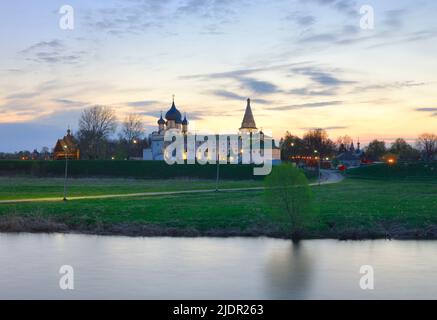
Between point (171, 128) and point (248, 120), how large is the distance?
14.1 meters

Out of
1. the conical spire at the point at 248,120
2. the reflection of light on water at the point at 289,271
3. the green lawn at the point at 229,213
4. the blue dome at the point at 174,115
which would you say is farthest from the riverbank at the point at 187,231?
the conical spire at the point at 248,120

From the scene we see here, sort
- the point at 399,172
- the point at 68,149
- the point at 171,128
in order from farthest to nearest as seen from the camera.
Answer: the point at 171,128 < the point at 68,149 < the point at 399,172

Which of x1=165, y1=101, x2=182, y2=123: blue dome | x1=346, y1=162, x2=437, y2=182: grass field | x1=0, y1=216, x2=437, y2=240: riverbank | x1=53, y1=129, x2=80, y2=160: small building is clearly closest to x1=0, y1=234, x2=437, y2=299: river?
x1=0, y1=216, x2=437, y2=240: riverbank

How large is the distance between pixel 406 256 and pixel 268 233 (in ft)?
22.9

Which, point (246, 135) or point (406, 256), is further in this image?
point (246, 135)

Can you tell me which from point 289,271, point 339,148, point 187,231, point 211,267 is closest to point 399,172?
point 187,231

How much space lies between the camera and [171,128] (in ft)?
339

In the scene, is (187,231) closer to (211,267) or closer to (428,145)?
(211,267)

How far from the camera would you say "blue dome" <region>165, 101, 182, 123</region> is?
342ft

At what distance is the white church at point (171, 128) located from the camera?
100 m

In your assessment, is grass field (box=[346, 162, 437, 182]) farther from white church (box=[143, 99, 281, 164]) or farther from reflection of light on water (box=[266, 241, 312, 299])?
reflection of light on water (box=[266, 241, 312, 299])

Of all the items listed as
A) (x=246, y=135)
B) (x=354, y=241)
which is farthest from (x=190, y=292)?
(x=246, y=135)
